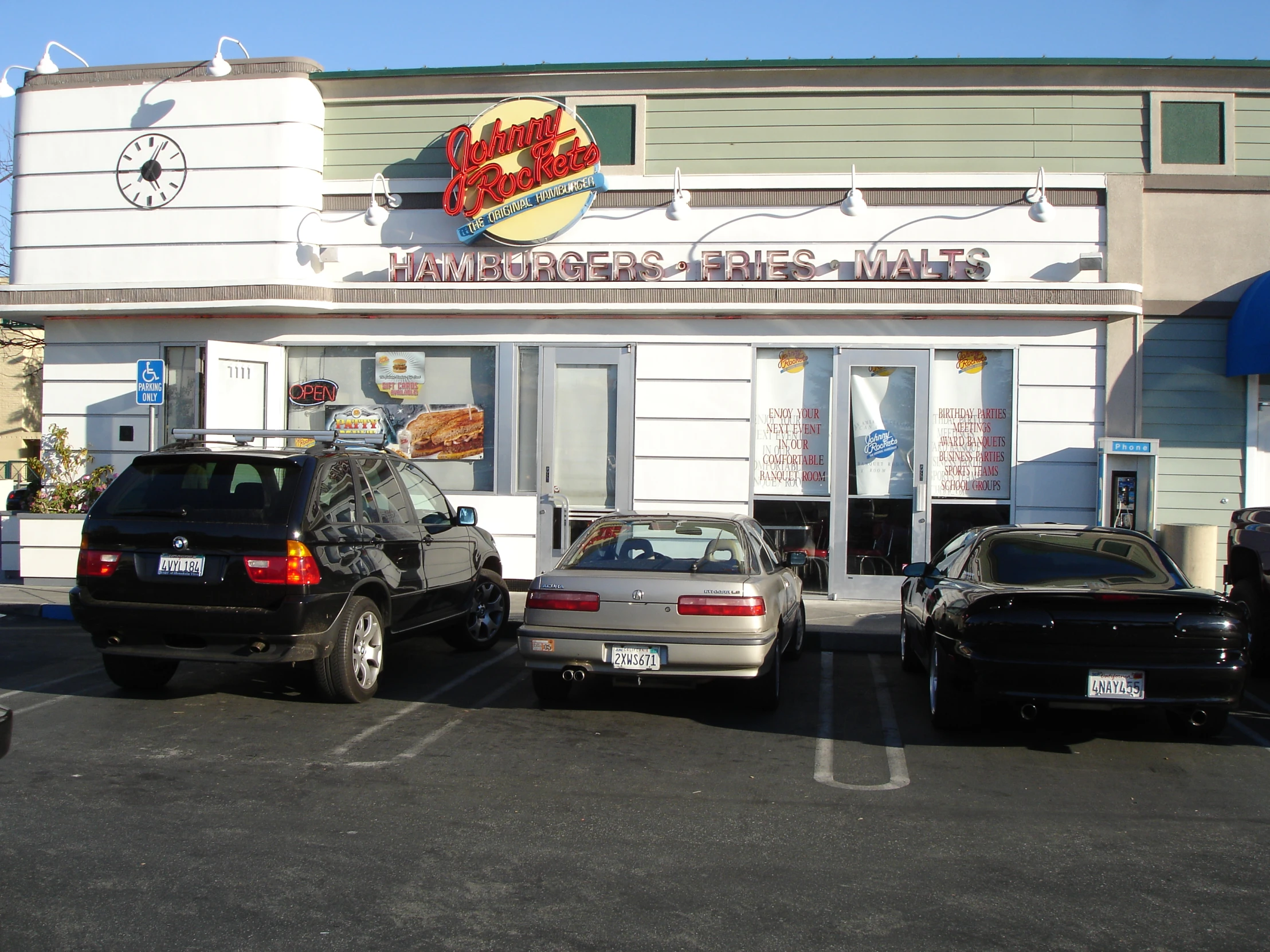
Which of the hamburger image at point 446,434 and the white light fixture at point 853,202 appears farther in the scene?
the hamburger image at point 446,434

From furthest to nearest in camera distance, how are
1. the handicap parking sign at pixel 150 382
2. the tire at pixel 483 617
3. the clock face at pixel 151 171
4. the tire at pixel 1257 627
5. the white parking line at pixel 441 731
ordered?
1. the clock face at pixel 151 171
2. the handicap parking sign at pixel 150 382
3. the tire at pixel 483 617
4. the tire at pixel 1257 627
5. the white parking line at pixel 441 731

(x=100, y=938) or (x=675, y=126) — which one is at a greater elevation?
(x=675, y=126)

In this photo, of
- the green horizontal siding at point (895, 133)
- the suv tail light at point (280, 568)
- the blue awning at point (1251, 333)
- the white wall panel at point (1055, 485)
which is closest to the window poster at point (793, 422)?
the white wall panel at point (1055, 485)

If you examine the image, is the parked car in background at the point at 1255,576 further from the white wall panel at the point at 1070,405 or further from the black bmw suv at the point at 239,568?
the black bmw suv at the point at 239,568

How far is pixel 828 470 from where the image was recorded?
12.9 metres

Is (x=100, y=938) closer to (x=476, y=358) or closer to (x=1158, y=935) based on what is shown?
(x=1158, y=935)

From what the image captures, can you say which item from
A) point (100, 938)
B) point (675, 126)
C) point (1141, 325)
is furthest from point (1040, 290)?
point (100, 938)

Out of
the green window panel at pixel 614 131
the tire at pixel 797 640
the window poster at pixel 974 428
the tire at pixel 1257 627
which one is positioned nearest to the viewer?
the tire at pixel 1257 627

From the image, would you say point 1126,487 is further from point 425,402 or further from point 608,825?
point 608,825

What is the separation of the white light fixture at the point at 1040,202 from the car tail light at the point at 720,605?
790 cm

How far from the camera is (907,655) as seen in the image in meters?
9.33

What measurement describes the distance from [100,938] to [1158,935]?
3.80 m

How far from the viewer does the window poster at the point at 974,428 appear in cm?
1278

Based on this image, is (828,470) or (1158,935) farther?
(828,470)
